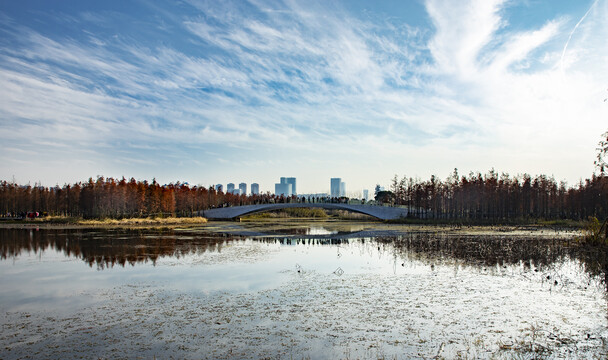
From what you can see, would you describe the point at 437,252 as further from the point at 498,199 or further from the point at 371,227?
the point at 498,199

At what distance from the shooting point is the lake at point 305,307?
28.0 ft

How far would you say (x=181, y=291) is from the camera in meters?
13.9

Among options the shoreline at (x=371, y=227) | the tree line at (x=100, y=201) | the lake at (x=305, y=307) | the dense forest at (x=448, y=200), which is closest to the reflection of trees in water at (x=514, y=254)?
the lake at (x=305, y=307)

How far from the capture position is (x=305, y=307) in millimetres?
11797

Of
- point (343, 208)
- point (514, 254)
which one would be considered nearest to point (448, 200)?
point (343, 208)

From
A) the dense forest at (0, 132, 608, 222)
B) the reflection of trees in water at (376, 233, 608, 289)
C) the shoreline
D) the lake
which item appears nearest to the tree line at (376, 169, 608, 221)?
the dense forest at (0, 132, 608, 222)

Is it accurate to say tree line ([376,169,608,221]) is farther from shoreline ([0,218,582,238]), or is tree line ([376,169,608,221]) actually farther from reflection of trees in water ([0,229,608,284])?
reflection of trees in water ([0,229,608,284])

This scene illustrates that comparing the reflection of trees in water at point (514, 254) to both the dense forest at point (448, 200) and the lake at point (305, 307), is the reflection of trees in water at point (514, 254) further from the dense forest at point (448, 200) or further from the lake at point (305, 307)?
the dense forest at point (448, 200)

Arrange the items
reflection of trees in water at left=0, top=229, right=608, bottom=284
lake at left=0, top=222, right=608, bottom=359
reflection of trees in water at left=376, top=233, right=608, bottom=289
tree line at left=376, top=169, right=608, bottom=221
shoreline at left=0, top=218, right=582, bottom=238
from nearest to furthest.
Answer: lake at left=0, top=222, right=608, bottom=359
reflection of trees in water at left=376, top=233, right=608, bottom=289
reflection of trees in water at left=0, top=229, right=608, bottom=284
shoreline at left=0, top=218, right=582, bottom=238
tree line at left=376, top=169, right=608, bottom=221

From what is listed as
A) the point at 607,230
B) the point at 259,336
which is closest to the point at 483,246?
the point at 607,230

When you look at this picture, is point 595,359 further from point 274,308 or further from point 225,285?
point 225,285

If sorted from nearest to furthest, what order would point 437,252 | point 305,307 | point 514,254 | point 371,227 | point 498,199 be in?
point 305,307 → point 514,254 → point 437,252 → point 371,227 → point 498,199

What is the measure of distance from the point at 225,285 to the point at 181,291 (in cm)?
165

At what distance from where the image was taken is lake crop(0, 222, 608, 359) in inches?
336
